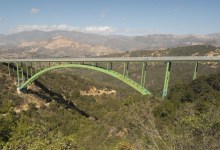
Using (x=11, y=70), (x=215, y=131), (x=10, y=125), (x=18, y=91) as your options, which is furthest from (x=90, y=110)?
(x=215, y=131)

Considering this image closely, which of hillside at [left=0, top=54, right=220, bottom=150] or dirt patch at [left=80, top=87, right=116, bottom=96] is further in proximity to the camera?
dirt patch at [left=80, top=87, right=116, bottom=96]

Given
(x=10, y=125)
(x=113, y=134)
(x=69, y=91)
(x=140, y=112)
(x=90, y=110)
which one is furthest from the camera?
(x=69, y=91)

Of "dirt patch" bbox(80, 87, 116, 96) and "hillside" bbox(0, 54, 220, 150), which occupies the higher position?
"hillside" bbox(0, 54, 220, 150)

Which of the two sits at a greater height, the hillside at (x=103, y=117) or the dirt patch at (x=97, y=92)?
the hillside at (x=103, y=117)

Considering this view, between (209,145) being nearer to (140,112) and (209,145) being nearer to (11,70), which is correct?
(140,112)

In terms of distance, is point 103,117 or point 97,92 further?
point 97,92

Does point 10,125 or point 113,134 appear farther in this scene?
point 113,134

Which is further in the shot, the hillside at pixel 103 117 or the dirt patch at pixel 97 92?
the dirt patch at pixel 97 92

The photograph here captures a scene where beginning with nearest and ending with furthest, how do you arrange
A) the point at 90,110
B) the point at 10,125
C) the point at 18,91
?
the point at 10,125 → the point at 18,91 → the point at 90,110
